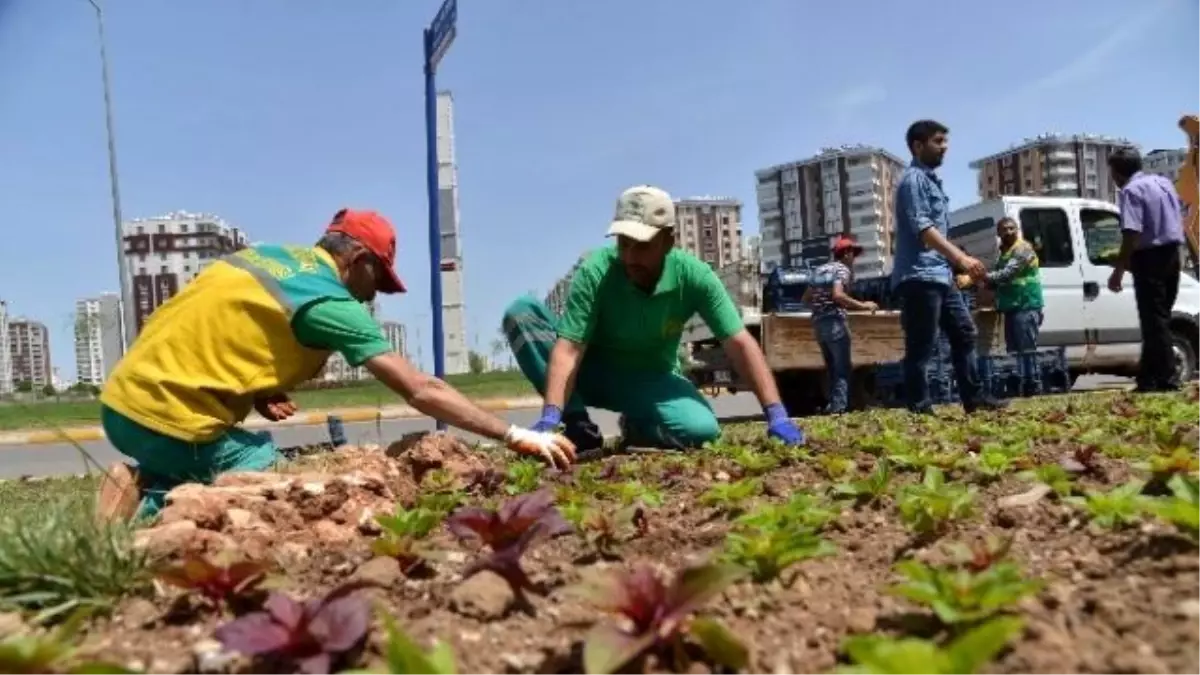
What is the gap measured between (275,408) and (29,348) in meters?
134

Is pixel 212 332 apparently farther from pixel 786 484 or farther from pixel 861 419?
pixel 861 419

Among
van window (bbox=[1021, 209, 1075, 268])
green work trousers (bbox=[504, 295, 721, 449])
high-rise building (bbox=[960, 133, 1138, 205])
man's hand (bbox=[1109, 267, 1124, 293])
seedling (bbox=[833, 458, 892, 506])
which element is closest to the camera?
seedling (bbox=[833, 458, 892, 506])

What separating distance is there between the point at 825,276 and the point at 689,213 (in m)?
68.1

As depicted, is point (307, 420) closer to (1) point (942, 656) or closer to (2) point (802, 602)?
(2) point (802, 602)

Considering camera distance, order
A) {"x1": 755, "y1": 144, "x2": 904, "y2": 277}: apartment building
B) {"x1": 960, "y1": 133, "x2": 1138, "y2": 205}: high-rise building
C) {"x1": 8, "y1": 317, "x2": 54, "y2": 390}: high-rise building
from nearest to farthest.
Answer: {"x1": 960, "y1": 133, "x2": 1138, "y2": 205}: high-rise building → {"x1": 755, "y1": 144, "x2": 904, "y2": 277}: apartment building → {"x1": 8, "y1": 317, "x2": 54, "y2": 390}: high-rise building

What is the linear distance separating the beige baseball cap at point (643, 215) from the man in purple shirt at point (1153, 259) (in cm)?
440

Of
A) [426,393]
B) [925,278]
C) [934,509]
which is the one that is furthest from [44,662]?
[925,278]

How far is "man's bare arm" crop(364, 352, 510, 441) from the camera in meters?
3.17

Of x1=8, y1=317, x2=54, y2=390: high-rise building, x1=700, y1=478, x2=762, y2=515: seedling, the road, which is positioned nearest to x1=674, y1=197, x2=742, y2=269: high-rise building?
the road

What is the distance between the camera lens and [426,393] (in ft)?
10.4

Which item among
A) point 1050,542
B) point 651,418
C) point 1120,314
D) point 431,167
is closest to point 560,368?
point 651,418

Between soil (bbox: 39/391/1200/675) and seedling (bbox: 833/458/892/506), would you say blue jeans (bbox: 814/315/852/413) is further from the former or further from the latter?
soil (bbox: 39/391/1200/675)

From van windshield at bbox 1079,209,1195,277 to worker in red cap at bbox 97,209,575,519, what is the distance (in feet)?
29.5

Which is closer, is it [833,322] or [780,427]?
[780,427]
